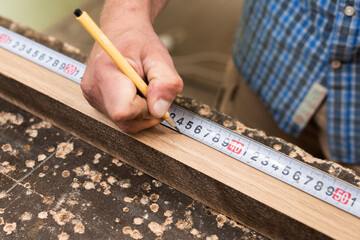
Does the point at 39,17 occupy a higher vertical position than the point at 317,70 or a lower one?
lower

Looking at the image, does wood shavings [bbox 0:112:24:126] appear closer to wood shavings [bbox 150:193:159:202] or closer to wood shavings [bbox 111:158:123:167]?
wood shavings [bbox 111:158:123:167]

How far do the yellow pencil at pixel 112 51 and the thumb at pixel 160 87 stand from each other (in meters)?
0.03

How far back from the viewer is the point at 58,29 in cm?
228

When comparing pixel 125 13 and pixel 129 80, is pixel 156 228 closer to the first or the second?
pixel 129 80

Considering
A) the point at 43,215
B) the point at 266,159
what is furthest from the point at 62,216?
the point at 266,159

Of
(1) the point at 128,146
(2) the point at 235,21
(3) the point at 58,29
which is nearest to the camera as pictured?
(1) the point at 128,146

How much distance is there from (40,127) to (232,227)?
579 millimetres

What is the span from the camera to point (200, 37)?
9.51 ft

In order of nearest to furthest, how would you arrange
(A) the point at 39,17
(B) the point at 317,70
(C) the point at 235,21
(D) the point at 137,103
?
(D) the point at 137,103
(B) the point at 317,70
(A) the point at 39,17
(C) the point at 235,21

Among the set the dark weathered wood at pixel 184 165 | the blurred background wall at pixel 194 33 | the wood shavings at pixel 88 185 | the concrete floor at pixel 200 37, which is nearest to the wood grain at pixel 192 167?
the dark weathered wood at pixel 184 165

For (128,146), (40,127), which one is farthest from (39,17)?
(128,146)

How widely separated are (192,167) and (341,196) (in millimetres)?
321

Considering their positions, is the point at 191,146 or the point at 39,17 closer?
the point at 191,146

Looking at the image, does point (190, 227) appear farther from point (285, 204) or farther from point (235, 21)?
point (235, 21)
